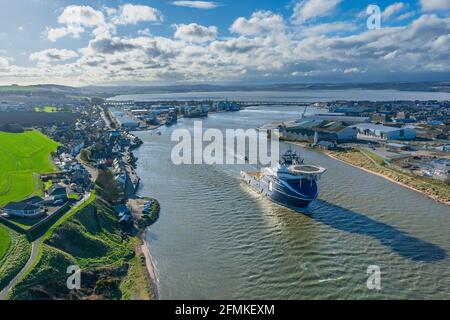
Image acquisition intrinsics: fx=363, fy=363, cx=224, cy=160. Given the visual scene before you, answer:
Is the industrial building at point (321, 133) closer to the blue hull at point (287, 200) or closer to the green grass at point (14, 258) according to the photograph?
the blue hull at point (287, 200)

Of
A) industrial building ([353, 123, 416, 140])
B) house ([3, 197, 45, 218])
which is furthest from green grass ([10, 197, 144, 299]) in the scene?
industrial building ([353, 123, 416, 140])

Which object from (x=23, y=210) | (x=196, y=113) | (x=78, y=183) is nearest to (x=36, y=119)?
(x=196, y=113)

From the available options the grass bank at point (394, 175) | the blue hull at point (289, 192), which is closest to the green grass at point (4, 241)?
the blue hull at point (289, 192)

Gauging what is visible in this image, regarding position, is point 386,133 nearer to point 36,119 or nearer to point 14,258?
point 14,258

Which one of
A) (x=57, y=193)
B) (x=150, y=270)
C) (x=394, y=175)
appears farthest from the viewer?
(x=394, y=175)

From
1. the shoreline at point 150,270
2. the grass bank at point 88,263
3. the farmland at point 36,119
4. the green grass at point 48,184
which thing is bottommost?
the shoreline at point 150,270

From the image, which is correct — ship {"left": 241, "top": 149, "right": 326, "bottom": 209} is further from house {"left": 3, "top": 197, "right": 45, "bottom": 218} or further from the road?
the road
